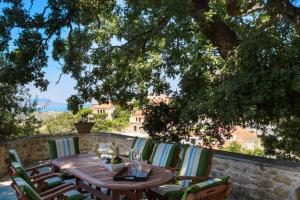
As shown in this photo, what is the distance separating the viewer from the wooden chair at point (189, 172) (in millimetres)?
4336

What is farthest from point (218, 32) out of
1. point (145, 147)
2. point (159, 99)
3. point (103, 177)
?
point (103, 177)

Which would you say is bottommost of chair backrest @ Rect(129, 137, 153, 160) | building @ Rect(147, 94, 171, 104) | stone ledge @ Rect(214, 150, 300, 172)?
stone ledge @ Rect(214, 150, 300, 172)

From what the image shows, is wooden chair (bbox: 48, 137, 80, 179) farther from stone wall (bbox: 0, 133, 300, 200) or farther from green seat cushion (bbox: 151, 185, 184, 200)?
stone wall (bbox: 0, 133, 300, 200)

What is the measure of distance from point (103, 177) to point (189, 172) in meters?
1.29

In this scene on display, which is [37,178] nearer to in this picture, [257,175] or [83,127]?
[257,175]

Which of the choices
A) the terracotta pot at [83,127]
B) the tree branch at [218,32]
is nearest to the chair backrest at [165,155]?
the tree branch at [218,32]

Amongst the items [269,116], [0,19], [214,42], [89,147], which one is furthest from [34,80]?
[269,116]

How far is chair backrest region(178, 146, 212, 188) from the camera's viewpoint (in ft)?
15.3

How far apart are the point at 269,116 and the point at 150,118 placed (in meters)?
3.08

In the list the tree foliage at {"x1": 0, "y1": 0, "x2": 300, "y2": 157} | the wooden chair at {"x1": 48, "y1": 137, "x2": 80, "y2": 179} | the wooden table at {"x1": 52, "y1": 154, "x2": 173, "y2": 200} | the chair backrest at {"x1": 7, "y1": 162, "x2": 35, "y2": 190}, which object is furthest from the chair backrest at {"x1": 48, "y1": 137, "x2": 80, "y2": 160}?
the chair backrest at {"x1": 7, "y1": 162, "x2": 35, "y2": 190}

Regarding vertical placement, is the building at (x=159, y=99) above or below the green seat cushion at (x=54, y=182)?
above

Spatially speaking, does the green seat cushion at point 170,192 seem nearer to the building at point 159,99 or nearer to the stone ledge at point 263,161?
the stone ledge at point 263,161

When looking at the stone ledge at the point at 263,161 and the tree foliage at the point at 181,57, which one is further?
the tree foliage at the point at 181,57

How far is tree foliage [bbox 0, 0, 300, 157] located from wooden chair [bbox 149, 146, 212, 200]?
811mm
